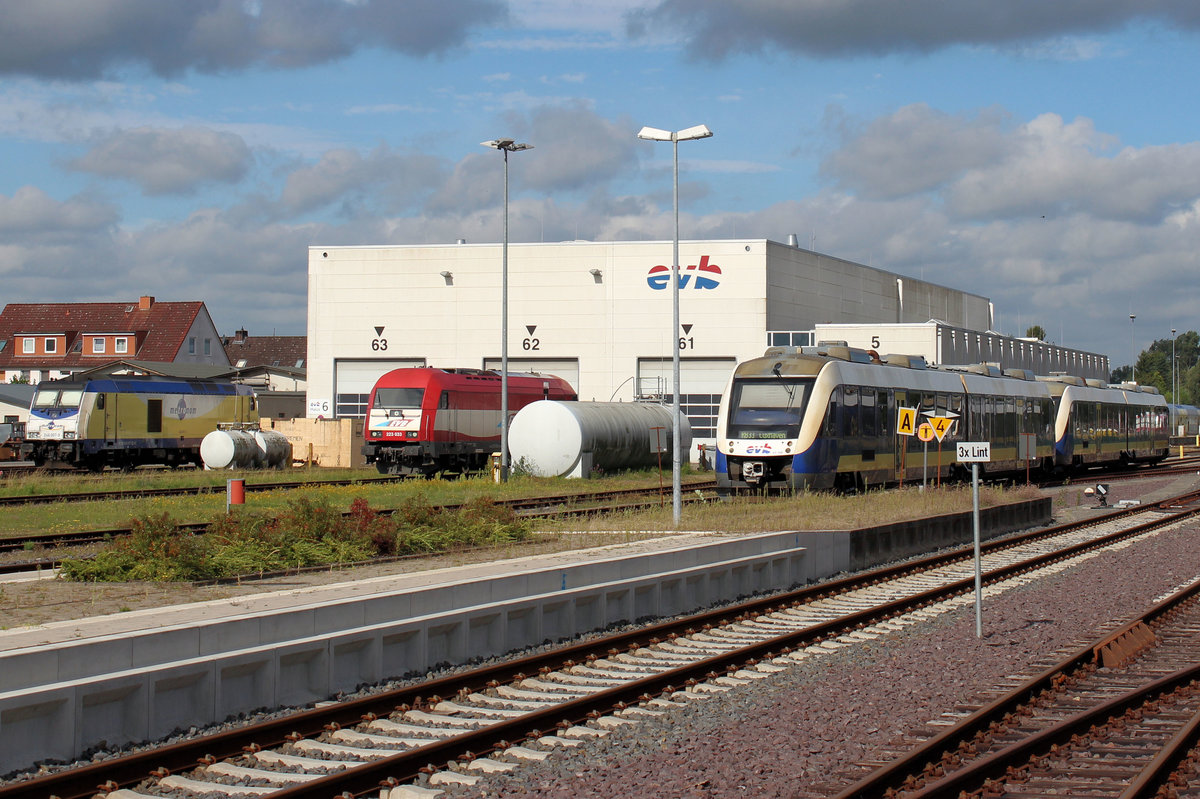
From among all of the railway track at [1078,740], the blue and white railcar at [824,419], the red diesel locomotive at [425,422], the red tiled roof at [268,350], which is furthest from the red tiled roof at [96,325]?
the railway track at [1078,740]

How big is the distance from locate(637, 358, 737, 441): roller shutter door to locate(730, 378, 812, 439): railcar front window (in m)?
28.5

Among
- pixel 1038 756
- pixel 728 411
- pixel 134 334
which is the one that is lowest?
pixel 1038 756

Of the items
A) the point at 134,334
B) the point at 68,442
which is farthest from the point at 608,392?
the point at 134,334

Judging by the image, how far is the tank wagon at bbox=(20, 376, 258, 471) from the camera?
42.5 metres

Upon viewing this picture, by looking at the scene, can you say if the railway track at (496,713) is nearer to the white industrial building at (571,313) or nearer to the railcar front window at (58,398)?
the railcar front window at (58,398)

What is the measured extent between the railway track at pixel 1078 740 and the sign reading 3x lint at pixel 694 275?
44.5 meters

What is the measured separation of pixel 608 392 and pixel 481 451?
52.7ft

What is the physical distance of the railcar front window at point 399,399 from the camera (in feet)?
127

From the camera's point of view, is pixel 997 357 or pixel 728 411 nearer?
pixel 728 411

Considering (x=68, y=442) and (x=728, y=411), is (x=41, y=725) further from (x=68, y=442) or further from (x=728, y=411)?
(x=68, y=442)

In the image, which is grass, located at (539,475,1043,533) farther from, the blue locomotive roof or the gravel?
the blue locomotive roof

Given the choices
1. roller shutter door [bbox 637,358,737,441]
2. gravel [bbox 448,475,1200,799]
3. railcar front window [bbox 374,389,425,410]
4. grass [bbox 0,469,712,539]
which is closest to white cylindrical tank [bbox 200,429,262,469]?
grass [bbox 0,469,712,539]

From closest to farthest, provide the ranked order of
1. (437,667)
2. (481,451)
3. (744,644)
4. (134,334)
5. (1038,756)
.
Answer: (1038,756) → (437,667) → (744,644) → (481,451) → (134,334)

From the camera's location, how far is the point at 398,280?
5919 centimetres
